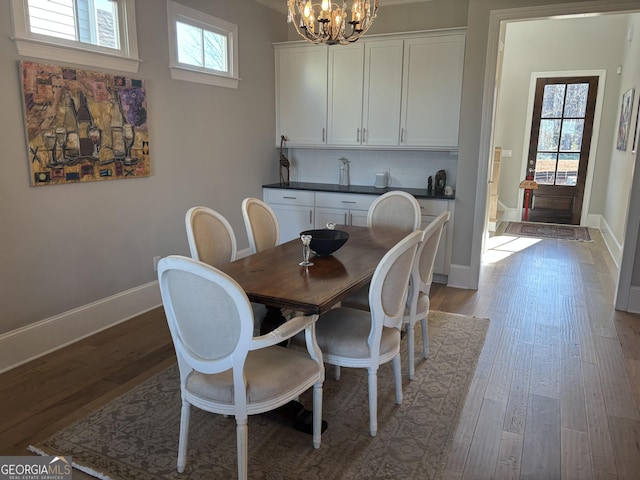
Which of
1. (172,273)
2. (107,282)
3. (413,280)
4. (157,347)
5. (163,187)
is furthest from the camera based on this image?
(163,187)

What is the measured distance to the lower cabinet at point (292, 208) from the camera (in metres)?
4.97

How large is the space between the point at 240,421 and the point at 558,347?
236 centimetres

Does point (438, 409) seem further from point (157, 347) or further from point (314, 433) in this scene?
point (157, 347)

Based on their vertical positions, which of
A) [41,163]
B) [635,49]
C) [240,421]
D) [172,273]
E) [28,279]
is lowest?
[240,421]

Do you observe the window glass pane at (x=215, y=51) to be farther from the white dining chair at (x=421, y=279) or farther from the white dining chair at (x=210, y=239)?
the white dining chair at (x=421, y=279)

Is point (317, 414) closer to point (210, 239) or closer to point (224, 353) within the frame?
point (224, 353)

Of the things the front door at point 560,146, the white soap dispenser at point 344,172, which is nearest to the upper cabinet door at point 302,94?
the white soap dispenser at point 344,172

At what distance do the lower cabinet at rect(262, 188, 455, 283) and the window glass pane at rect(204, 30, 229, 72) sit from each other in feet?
4.48

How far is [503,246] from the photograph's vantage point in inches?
240

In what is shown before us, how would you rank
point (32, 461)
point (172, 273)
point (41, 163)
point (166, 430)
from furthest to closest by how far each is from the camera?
point (41, 163)
point (166, 430)
point (32, 461)
point (172, 273)

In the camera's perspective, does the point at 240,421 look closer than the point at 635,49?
Yes

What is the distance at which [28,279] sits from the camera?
115 inches

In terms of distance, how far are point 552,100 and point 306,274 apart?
672 centimetres

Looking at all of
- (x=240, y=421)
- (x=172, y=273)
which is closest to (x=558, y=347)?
(x=240, y=421)
